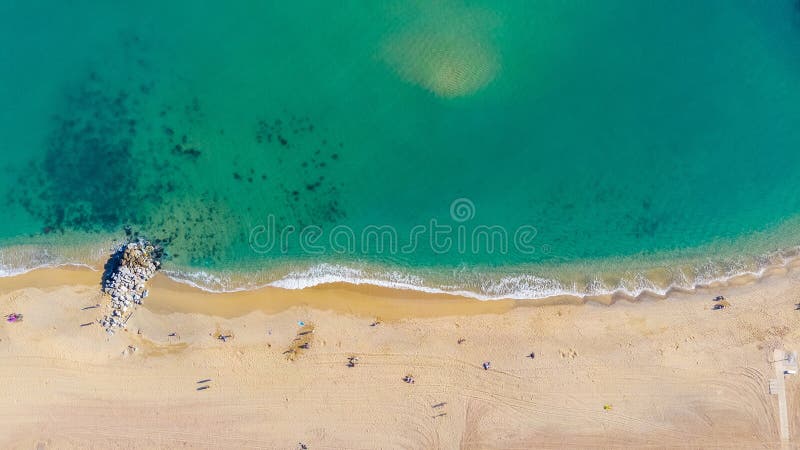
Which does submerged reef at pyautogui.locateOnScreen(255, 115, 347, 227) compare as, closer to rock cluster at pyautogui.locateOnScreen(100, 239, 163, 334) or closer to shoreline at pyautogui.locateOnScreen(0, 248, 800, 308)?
shoreline at pyautogui.locateOnScreen(0, 248, 800, 308)

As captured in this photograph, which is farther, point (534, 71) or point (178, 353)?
point (534, 71)

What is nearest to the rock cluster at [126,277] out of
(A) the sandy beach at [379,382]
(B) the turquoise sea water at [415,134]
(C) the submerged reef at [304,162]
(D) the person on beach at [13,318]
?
(A) the sandy beach at [379,382]

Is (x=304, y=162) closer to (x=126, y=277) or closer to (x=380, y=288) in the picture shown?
(x=380, y=288)

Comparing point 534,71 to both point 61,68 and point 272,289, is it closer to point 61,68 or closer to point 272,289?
point 272,289

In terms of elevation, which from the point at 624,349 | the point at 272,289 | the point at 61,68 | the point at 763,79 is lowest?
the point at 624,349

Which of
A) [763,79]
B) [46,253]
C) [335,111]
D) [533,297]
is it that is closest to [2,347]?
[46,253]

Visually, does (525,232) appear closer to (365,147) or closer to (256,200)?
(365,147)

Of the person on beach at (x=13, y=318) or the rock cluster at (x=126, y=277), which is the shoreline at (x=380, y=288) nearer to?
the rock cluster at (x=126, y=277)

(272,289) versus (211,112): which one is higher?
(211,112)
